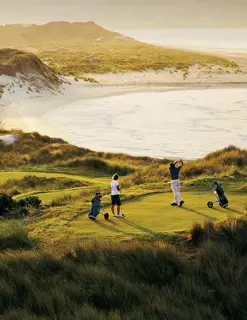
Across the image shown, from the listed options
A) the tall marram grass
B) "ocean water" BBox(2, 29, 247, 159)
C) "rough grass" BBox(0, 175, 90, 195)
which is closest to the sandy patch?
"ocean water" BBox(2, 29, 247, 159)

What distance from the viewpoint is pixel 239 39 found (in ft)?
611

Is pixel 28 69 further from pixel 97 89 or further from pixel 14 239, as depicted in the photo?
pixel 14 239

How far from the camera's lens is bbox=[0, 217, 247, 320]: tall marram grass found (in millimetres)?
6898

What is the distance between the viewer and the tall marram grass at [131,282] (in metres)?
6.90

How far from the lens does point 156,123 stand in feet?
117

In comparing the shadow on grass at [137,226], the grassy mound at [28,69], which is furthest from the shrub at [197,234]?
the grassy mound at [28,69]

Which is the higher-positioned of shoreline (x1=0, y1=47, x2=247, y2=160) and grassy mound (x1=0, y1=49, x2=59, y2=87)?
grassy mound (x1=0, y1=49, x2=59, y2=87)

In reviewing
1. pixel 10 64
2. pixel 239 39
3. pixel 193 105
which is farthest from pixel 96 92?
pixel 239 39

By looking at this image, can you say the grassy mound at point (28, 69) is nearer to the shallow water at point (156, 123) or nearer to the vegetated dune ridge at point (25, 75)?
the vegetated dune ridge at point (25, 75)

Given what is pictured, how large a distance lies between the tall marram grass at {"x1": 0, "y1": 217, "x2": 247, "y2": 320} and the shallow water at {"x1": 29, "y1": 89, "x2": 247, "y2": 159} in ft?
58.2

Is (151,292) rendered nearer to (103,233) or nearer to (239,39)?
(103,233)

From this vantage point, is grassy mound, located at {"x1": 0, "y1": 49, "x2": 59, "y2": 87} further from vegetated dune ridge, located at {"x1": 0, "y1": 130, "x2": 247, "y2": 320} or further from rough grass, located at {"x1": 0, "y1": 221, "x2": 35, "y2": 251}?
rough grass, located at {"x1": 0, "y1": 221, "x2": 35, "y2": 251}

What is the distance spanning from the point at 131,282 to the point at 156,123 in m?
28.4

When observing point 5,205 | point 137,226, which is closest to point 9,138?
point 5,205
